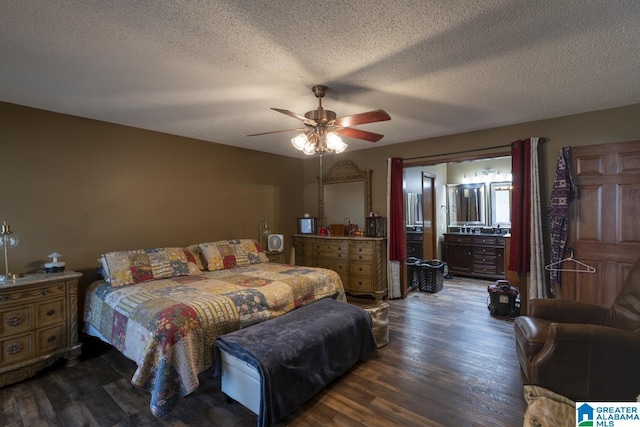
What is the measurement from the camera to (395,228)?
4.67m

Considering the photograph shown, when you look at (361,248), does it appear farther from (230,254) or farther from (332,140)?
(332,140)

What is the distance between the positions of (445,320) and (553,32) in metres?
3.15

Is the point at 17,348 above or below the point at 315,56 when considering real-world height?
below

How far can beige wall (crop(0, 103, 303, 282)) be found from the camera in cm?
287

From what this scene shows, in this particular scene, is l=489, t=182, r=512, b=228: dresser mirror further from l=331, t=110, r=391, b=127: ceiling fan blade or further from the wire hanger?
l=331, t=110, r=391, b=127: ceiling fan blade

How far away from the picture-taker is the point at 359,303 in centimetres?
457

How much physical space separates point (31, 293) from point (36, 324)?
0.29 meters

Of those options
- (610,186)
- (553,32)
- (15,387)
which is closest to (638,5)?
(553,32)

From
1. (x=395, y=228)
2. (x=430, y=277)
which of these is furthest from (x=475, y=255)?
(x=395, y=228)

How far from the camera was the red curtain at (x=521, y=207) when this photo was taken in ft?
11.7

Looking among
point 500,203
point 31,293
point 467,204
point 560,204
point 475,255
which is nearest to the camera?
point 31,293

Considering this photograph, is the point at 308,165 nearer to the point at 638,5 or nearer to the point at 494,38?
the point at 494,38

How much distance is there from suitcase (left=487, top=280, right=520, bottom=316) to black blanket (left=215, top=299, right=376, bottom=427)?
2.12 m

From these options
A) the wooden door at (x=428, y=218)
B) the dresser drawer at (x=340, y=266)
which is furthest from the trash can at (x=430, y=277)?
the dresser drawer at (x=340, y=266)
